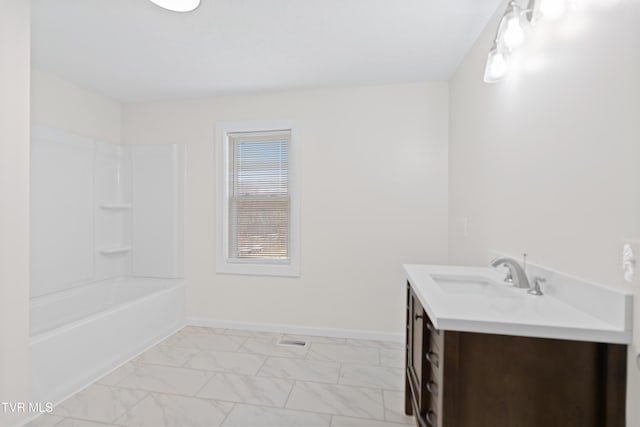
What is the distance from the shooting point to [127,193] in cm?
345

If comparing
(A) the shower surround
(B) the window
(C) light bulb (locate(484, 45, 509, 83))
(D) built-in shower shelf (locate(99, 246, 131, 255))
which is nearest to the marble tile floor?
(A) the shower surround

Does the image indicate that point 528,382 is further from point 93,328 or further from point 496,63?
point 93,328

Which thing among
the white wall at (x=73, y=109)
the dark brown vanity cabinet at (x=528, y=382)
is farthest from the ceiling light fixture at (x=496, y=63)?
the white wall at (x=73, y=109)

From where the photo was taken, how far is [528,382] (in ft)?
3.12

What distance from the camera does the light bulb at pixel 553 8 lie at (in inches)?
46.8

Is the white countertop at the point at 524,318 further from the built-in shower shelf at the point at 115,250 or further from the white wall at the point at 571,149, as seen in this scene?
the built-in shower shelf at the point at 115,250

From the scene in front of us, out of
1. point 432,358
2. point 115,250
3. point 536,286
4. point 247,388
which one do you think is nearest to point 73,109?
point 115,250

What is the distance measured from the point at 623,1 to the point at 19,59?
258cm

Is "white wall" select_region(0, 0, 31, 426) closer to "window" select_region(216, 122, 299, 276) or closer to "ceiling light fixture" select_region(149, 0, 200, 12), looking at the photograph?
"ceiling light fixture" select_region(149, 0, 200, 12)

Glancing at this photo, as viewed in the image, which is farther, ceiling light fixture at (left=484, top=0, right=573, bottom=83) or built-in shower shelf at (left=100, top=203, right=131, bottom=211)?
built-in shower shelf at (left=100, top=203, right=131, bottom=211)

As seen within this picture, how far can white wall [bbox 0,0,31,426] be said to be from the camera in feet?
5.13

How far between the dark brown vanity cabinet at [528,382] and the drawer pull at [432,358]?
0.48ft

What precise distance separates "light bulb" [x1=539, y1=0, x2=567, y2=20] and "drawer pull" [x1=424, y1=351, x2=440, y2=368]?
1.37 metres

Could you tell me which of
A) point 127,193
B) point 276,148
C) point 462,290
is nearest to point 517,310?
point 462,290
